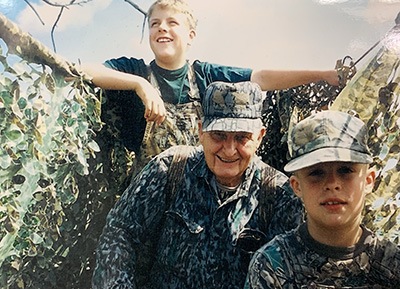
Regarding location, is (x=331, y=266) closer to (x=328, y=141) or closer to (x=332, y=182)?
(x=332, y=182)

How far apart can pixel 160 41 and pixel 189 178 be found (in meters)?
0.59

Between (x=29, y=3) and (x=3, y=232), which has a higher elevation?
(x=29, y=3)

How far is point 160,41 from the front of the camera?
2133 mm

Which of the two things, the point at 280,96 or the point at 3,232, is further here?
the point at 280,96

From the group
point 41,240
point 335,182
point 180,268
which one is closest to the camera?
point 335,182

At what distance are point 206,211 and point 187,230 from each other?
0.10 metres

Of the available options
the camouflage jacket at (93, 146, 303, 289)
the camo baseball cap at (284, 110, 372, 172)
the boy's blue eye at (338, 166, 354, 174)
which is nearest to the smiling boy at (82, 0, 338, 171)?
the camouflage jacket at (93, 146, 303, 289)

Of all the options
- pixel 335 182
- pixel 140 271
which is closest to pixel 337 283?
pixel 335 182

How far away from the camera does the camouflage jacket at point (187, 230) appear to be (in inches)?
75.5

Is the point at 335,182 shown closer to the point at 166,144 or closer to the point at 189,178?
the point at 189,178

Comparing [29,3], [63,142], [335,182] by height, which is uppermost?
[29,3]

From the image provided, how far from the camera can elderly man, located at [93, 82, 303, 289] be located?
1917mm

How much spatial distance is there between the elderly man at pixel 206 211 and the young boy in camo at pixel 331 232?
33 cm

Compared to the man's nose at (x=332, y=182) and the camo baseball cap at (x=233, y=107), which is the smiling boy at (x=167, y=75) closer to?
the camo baseball cap at (x=233, y=107)
